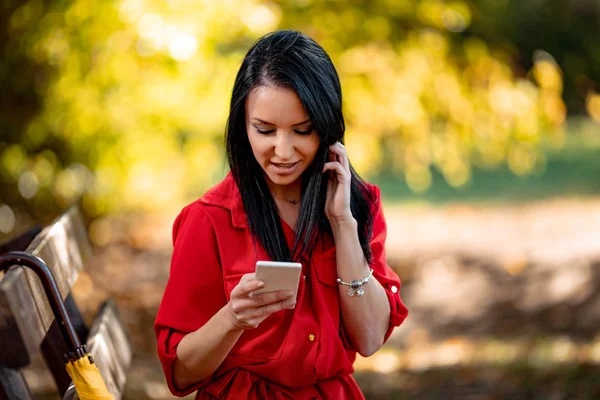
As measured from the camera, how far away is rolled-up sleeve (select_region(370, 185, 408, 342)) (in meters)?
2.35

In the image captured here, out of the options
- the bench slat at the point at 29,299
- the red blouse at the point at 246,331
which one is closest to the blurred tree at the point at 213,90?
the bench slat at the point at 29,299

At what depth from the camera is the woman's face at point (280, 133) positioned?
6.89 ft

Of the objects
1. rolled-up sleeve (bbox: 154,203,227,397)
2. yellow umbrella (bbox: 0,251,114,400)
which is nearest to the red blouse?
rolled-up sleeve (bbox: 154,203,227,397)

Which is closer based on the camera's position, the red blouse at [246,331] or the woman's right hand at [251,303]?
the woman's right hand at [251,303]

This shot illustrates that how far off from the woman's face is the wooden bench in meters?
0.62

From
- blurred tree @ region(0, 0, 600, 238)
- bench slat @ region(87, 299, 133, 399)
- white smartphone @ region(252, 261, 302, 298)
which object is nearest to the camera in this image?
white smartphone @ region(252, 261, 302, 298)

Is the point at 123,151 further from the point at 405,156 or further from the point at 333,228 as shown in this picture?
the point at 333,228

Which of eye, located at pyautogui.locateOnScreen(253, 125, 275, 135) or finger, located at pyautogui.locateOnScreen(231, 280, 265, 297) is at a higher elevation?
eye, located at pyautogui.locateOnScreen(253, 125, 275, 135)

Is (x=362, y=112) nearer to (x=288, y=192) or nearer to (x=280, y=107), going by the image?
(x=288, y=192)

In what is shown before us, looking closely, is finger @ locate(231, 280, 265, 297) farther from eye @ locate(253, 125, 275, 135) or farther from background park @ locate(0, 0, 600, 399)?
background park @ locate(0, 0, 600, 399)

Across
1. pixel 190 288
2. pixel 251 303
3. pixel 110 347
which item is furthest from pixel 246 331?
pixel 110 347

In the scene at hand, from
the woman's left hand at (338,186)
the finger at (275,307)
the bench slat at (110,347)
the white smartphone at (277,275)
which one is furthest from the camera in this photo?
the bench slat at (110,347)

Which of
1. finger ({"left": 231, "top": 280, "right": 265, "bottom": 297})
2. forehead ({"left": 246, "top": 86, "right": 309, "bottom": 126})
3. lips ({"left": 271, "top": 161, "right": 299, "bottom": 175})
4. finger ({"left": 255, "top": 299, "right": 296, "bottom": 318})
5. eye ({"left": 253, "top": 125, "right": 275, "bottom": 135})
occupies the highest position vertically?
forehead ({"left": 246, "top": 86, "right": 309, "bottom": 126})

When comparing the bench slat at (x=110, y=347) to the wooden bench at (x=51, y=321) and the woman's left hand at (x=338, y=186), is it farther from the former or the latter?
the woman's left hand at (x=338, y=186)
